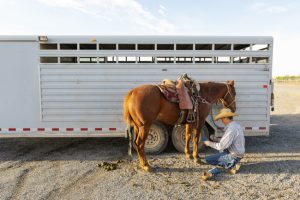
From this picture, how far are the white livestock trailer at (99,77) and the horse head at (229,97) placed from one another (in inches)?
10.1

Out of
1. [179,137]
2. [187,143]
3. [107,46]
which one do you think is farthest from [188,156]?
[107,46]

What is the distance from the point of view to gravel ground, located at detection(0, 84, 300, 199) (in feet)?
12.2

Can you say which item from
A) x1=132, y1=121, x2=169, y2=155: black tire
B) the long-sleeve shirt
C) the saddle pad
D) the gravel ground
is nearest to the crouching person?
the long-sleeve shirt

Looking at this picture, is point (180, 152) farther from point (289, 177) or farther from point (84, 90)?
point (84, 90)

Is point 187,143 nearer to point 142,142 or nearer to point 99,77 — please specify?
point 142,142

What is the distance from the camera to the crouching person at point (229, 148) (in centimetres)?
423

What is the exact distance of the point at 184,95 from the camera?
471 centimetres

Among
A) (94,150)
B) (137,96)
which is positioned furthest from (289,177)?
(94,150)

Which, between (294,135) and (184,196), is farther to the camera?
(294,135)

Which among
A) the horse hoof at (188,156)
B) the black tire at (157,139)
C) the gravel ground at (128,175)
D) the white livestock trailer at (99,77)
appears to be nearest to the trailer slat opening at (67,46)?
the white livestock trailer at (99,77)

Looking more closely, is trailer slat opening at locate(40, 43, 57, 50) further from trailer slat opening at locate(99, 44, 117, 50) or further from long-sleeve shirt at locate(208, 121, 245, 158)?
long-sleeve shirt at locate(208, 121, 245, 158)

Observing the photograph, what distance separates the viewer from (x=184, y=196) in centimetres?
361

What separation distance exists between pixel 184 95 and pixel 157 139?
1356 mm

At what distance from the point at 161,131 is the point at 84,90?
202 cm
